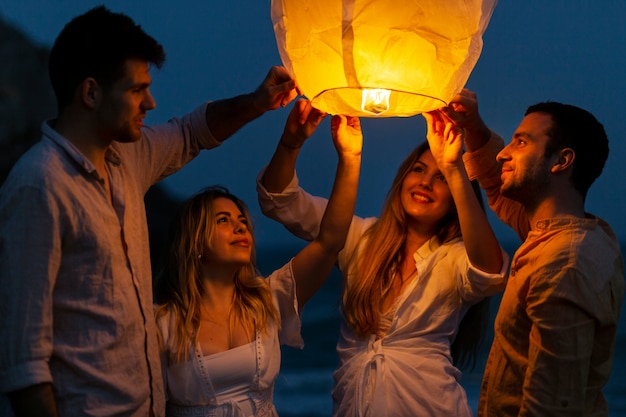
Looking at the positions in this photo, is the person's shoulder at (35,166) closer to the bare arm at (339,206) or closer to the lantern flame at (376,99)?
the lantern flame at (376,99)

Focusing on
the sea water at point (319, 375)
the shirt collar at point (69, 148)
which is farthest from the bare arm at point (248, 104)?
the sea water at point (319, 375)

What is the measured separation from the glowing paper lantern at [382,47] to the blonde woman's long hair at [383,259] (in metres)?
0.74

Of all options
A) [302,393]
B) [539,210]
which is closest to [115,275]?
[539,210]

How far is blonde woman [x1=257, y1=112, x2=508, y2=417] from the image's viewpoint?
2283mm

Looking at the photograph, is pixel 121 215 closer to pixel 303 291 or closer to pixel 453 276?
pixel 303 291

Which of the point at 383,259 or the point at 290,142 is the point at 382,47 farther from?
the point at 383,259

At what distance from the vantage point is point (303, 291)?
2.43 m

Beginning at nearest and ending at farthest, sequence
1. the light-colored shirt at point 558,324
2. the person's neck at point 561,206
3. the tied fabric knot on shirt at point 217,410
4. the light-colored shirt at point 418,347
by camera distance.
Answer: the light-colored shirt at point 558,324 < the person's neck at point 561,206 < the tied fabric knot on shirt at point 217,410 < the light-colored shirt at point 418,347

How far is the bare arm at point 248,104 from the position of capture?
2.19 metres

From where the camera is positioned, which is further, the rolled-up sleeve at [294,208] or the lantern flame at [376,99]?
the rolled-up sleeve at [294,208]

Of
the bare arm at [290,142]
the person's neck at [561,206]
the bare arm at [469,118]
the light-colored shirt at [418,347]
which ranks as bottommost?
the light-colored shirt at [418,347]

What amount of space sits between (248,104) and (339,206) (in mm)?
442

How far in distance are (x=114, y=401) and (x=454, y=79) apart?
1.15 metres

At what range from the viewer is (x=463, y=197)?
2279 mm
